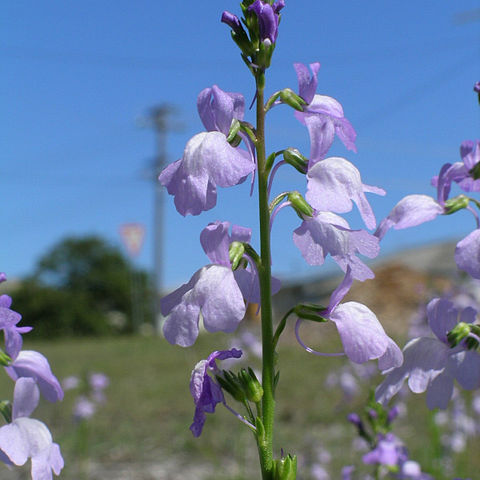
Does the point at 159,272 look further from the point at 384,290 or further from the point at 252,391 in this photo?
the point at 252,391

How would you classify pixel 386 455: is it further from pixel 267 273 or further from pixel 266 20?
pixel 266 20

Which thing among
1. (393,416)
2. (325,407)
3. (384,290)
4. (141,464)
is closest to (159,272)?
(384,290)

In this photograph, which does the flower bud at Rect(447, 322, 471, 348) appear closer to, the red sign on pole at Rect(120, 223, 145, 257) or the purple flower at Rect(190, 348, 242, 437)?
the purple flower at Rect(190, 348, 242, 437)

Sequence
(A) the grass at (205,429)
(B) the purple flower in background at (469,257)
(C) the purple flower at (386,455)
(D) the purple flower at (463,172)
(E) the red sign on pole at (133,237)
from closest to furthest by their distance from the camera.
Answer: (B) the purple flower in background at (469,257), (D) the purple flower at (463,172), (C) the purple flower at (386,455), (A) the grass at (205,429), (E) the red sign on pole at (133,237)

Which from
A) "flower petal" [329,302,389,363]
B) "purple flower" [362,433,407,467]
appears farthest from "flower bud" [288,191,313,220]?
"purple flower" [362,433,407,467]

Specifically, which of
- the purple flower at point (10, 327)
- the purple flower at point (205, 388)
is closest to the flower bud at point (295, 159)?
the purple flower at point (205, 388)

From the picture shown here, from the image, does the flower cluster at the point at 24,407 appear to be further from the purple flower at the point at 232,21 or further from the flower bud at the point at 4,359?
the purple flower at the point at 232,21
